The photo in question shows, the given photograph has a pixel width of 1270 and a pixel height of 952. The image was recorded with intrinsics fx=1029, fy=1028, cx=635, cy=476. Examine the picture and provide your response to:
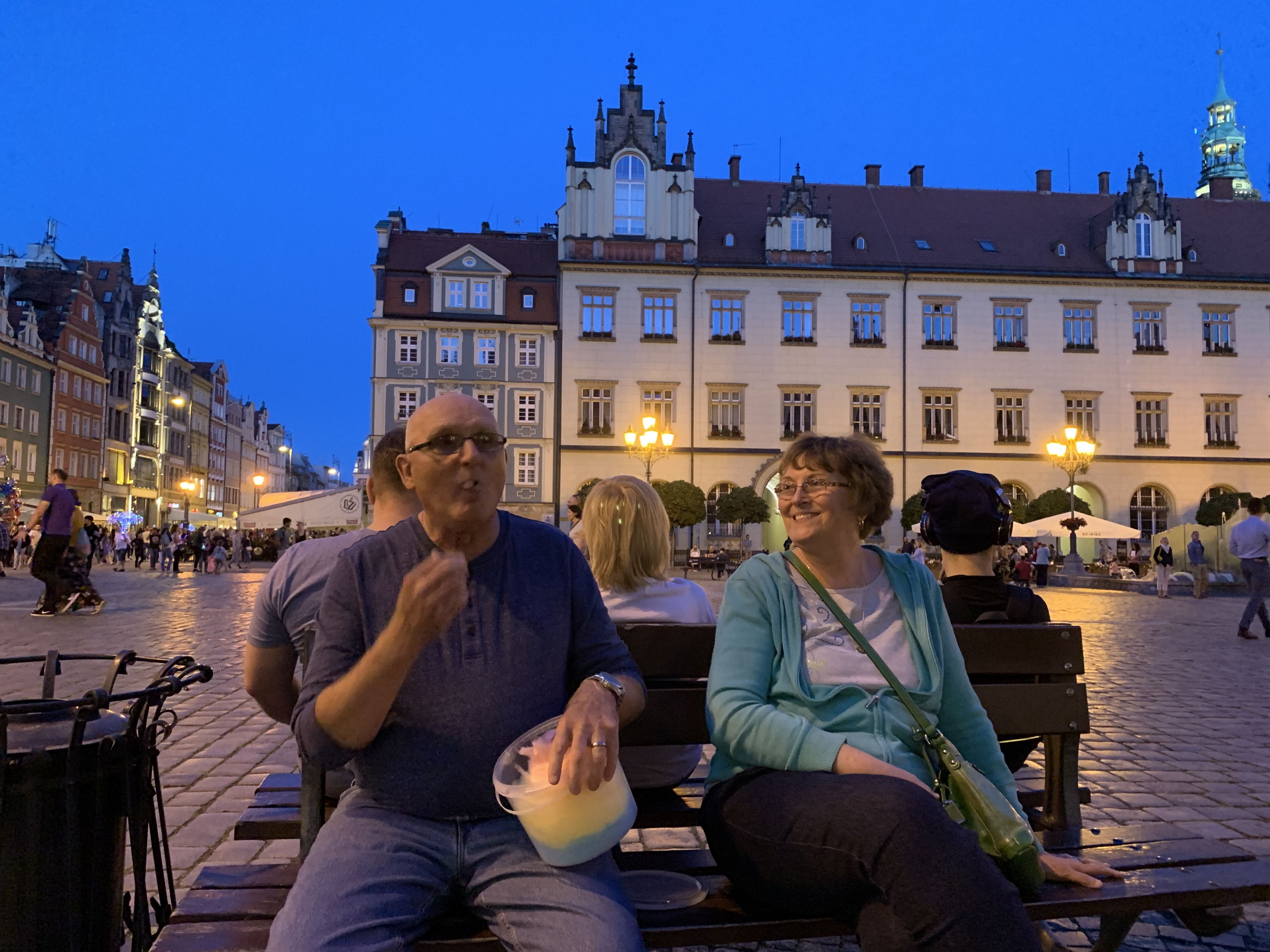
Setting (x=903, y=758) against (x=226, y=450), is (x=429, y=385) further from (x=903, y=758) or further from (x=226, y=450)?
(x=226, y=450)

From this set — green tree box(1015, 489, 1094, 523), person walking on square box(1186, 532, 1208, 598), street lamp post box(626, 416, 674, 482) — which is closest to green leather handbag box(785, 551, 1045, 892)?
street lamp post box(626, 416, 674, 482)

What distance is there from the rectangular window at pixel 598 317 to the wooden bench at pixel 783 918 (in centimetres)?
3810

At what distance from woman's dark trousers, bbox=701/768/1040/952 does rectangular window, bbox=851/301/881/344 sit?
40.8 metres

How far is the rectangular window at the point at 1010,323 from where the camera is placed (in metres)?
42.4

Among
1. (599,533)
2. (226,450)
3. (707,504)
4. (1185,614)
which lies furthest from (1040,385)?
(226,450)

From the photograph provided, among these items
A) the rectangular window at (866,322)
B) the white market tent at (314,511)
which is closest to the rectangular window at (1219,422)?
the rectangular window at (866,322)

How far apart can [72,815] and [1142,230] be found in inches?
1860

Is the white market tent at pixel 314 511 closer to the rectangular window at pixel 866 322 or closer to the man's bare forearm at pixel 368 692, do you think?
the rectangular window at pixel 866 322

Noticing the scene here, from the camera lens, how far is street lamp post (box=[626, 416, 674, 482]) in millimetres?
24266

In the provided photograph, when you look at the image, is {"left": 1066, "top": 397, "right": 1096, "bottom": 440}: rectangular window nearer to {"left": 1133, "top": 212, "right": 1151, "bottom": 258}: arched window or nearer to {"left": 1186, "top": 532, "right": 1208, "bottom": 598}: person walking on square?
{"left": 1133, "top": 212, "right": 1151, "bottom": 258}: arched window

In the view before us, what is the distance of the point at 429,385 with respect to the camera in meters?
42.1

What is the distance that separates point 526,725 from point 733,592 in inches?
32.4

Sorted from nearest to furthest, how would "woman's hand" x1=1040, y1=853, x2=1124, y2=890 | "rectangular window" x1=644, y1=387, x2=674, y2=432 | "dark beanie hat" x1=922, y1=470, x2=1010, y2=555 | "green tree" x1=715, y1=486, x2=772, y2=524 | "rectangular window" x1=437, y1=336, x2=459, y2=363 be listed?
"woman's hand" x1=1040, y1=853, x2=1124, y2=890 → "dark beanie hat" x1=922, y1=470, x2=1010, y2=555 → "green tree" x1=715, y1=486, x2=772, y2=524 → "rectangular window" x1=644, y1=387, x2=674, y2=432 → "rectangular window" x1=437, y1=336, x2=459, y2=363

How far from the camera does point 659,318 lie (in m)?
41.4
